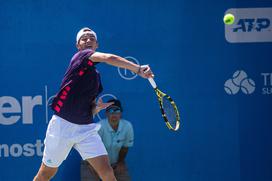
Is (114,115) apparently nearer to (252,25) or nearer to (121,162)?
(121,162)

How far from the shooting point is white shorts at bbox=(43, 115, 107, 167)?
5578mm

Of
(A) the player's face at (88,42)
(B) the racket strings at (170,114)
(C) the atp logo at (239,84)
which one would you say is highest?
(A) the player's face at (88,42)

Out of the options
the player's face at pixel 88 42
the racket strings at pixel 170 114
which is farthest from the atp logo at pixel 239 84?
the player's face at pixel 88 42

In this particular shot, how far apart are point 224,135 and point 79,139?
94.9 inches

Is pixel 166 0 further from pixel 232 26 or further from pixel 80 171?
pixel 80 171

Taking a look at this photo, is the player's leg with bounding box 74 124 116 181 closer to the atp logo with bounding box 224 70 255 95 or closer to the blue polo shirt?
the blue polo shirt

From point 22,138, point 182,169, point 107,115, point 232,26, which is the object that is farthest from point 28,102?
point 232,26

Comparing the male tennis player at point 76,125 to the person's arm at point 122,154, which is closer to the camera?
the male tennis player at point 76,125

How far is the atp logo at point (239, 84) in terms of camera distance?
748 centimetres

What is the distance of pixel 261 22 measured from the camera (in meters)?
7.52

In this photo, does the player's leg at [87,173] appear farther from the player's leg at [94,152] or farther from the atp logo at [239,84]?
the atp logo at [239,84]

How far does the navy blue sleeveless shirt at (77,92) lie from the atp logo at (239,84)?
7.37ft

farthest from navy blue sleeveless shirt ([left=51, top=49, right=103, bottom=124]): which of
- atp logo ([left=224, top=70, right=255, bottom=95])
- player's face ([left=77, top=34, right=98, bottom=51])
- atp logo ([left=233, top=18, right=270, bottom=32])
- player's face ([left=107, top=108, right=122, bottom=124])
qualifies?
atp logo ([left=233, top=18, right=270, bottom=32])

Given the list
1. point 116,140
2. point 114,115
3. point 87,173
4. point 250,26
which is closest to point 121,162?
point 116,140
